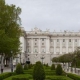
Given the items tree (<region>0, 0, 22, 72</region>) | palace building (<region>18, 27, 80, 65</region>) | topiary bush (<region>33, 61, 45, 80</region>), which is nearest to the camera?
topiary bush (<region>33, 61, 45, 80</region>)

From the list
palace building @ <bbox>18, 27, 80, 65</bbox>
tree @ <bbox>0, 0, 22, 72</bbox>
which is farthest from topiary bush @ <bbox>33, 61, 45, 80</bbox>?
palace building @ <bbox>18, 27, 80, 65</bbox>

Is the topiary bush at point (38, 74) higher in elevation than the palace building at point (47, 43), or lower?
lower

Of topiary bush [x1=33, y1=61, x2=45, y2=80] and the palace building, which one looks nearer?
topiary bush [x1=33, y1=61, x2=45, y2=80]

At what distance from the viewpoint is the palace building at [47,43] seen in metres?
125

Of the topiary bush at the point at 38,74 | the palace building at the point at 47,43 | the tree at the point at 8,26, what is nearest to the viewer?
the topiary bush at the point at 38,74

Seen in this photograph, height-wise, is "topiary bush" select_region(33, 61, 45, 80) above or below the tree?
below

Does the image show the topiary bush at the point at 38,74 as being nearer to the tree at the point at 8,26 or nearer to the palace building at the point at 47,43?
the tree at the point at 8,26

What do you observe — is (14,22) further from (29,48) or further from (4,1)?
(29,48)

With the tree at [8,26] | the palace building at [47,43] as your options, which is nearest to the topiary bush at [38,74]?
the tree at [8,26]

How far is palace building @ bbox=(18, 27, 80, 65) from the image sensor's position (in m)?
125

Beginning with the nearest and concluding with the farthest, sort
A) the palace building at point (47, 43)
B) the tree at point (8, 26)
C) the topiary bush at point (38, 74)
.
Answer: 1. the topiary bush at point (38, 74)
2. the tree at point (8, 26)
3. the palace building at point (47, 43)

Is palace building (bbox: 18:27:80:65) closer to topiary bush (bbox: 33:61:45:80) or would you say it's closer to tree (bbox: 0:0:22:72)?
tree (bbox: 0:0:22:72)

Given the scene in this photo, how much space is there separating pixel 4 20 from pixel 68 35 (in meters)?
81.2

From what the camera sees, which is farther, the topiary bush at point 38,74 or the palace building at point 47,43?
the palace building at point 47,43
